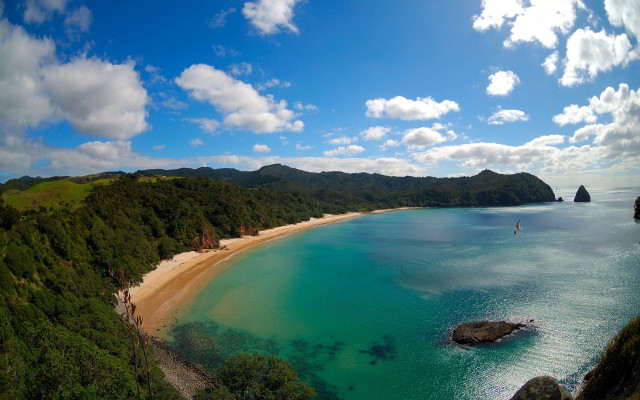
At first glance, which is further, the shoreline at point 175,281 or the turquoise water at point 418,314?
the shoreline at point 175,281

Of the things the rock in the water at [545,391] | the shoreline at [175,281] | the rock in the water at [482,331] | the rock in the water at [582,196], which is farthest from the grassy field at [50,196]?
the rock in the water at [582,196]

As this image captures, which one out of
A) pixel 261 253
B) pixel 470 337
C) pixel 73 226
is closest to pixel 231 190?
pixel 261 253

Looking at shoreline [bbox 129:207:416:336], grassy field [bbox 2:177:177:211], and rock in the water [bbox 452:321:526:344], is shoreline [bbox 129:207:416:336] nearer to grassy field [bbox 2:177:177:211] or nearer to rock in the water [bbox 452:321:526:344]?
grassy field [bbox 2:177:177:211]

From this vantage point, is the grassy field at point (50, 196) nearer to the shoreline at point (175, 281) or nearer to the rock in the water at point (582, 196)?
the shoreline at point (175, 281)

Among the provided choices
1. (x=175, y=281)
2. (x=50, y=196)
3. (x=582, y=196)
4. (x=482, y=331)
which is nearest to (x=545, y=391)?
(x=482, y=331)

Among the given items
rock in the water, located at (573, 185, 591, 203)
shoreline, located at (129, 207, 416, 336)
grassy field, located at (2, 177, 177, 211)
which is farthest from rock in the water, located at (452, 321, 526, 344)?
rock in the water, located at (573, 185, 591, 203)

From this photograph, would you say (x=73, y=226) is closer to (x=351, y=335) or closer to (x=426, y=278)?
(x=351, y=335)
